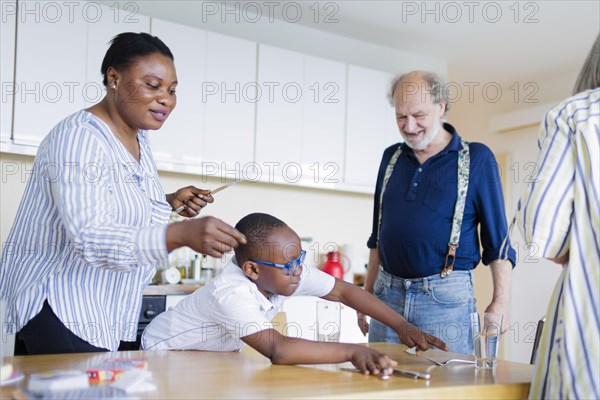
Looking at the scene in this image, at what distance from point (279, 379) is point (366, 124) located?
3.15 meters

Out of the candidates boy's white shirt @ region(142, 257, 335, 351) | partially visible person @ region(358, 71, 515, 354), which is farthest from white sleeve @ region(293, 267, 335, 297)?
partially visible person @ region(358, 71, 515, 354)

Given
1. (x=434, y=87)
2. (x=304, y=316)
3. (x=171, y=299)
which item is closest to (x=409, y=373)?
(x=434, y=87)

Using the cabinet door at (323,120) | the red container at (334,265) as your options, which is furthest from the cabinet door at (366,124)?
the red container at (334,265)

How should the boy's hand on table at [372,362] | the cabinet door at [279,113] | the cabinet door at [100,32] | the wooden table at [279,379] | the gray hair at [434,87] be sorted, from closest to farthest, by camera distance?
the wooden table at [279,379] → the boy's hand on table at [372,362] → the gray hair at [434,87] → the cabinet door at [100,32] → the cabinet door at [279,113]

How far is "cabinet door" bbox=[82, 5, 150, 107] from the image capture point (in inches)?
131

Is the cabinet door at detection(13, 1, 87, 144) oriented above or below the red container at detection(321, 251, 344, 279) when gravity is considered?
above

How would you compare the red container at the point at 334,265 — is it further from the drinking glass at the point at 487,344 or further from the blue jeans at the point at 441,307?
the drinking glass at the point at 487,344

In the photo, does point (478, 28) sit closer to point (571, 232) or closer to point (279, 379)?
point (571, 232)

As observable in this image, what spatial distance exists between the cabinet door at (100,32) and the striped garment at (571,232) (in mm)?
2590

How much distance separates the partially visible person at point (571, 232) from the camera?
3.92ft

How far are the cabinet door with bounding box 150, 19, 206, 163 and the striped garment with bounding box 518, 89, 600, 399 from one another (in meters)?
2.54

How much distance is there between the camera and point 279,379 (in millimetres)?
1306

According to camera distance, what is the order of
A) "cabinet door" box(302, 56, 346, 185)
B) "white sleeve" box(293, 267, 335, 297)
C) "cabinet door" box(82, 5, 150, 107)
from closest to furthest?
"white sleeve" box(293, 267, 335, 297) < "cabinet door" box(82, 5, 150, 107) < "cabinet door" box(302, 56, 346, 185)

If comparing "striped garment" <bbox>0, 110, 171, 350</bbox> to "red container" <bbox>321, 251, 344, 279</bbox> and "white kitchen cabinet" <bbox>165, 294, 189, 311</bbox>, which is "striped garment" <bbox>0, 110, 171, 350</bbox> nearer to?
"white kitchen cabinet" <bbox>165, 294, 189, 311</bbox>
